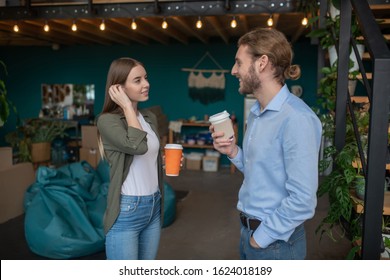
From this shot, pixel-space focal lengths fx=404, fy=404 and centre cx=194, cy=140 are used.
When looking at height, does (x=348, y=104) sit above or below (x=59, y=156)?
above

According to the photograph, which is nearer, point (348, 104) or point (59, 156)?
point (348, 104)

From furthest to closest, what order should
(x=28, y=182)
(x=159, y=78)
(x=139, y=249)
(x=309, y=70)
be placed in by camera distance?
1. (x=159, y=78)
2. (x=309, y=70)
3. (x=28, y=182)
4. (x=139, y=249)

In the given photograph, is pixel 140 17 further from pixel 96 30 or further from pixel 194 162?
pixel 194 162

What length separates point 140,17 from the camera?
5.04m

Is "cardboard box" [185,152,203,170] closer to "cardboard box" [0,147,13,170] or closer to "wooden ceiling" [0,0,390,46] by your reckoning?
"wooden ceiling" [0,0,390,46]

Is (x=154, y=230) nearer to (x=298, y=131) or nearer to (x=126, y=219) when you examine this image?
(x=126, y=219)

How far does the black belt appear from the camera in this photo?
148 cm

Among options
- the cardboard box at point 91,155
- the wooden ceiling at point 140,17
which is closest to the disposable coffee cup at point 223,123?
the wooden ceiling at point 140,17

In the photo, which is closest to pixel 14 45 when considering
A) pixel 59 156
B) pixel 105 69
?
pixel 105 69

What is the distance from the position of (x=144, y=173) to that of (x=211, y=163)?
231 inches

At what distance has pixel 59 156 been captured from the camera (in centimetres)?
784

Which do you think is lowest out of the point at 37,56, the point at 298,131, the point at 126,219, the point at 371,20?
the point at 126,219

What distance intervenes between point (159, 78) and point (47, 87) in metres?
2.58

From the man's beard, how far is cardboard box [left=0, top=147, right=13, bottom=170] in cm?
368
